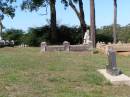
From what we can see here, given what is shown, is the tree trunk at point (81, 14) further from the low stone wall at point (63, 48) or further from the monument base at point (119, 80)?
the monument base at point (119, 80)

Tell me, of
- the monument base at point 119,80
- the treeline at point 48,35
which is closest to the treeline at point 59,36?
the treeline at point 48,35

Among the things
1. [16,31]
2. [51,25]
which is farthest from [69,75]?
[16,31]

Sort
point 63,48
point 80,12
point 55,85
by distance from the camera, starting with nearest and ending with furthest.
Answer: point 55,85
point 63,48
point 80,12

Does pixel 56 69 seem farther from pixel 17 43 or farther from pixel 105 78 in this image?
pixel 17 43

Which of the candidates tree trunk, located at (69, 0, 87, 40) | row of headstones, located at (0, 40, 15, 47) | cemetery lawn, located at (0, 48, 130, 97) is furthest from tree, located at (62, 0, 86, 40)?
cemetery lawn, located at (0, 48, 130, 97)

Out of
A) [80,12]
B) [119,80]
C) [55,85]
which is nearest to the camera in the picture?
[55,85]

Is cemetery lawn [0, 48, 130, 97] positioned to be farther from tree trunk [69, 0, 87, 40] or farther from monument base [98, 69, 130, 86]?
tree trunk [69, 0, 87, 40]

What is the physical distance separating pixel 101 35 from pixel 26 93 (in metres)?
44.5

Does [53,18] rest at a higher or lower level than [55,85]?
higher

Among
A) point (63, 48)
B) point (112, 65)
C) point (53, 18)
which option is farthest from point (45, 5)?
point (112, 65)

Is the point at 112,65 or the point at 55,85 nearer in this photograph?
the point at 55,85

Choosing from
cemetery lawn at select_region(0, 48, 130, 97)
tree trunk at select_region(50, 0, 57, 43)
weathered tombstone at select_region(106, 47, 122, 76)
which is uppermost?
tree trunk at select_region(50, 0, 57, 43)

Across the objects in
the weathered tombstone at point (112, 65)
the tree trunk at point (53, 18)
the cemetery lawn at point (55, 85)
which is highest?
the tree trunk at point (53, 18)

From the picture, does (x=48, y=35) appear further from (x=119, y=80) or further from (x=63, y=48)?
(x=119, y=80)
